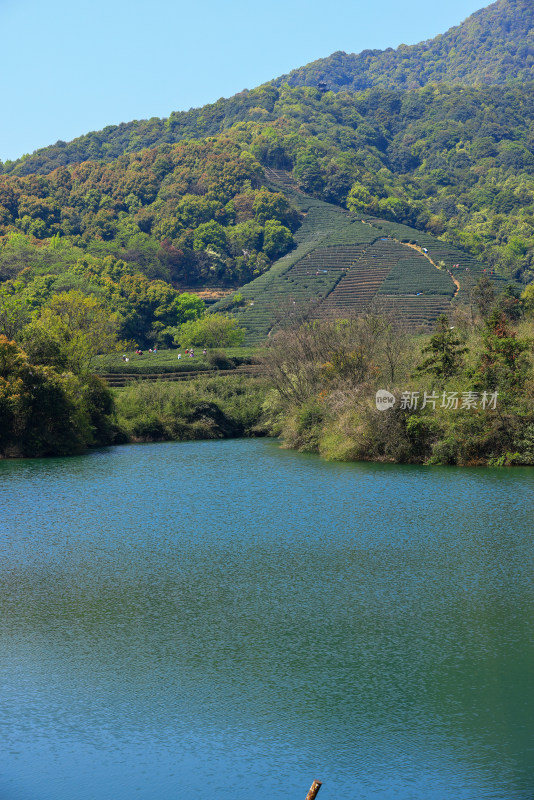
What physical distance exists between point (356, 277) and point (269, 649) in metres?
80.4

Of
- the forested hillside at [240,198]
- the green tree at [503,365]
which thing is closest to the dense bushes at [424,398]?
the green tree at [503,365]

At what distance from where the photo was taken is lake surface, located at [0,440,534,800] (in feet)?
30.5

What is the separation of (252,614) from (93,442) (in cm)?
2774

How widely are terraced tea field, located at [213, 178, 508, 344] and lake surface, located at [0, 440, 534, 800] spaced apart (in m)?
50.3

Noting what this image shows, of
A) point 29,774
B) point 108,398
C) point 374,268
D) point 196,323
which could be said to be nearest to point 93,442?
point 108,398

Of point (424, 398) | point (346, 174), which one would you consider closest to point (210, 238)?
point (346, 174)

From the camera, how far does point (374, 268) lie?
302 ft

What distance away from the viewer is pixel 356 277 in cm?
9056

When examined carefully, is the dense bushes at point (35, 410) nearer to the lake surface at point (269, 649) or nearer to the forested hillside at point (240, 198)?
the lake surface at point (269, 649)

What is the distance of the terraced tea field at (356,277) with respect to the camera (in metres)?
79.2

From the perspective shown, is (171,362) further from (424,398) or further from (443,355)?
(424,398)

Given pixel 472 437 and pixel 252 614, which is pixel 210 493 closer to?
pixel 472 437

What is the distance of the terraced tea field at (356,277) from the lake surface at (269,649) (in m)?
50.3

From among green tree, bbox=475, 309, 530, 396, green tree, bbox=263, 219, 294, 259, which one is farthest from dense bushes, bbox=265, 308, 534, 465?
green tree, bbox=263, 219, 294, 259
